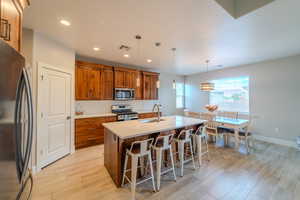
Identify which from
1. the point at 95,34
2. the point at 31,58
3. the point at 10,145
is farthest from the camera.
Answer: the point at 95,34

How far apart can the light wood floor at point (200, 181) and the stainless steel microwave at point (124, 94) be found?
2.05m

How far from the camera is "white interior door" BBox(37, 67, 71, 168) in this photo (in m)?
2.57

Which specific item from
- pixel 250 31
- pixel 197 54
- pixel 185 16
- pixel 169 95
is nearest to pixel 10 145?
pixel 185 16

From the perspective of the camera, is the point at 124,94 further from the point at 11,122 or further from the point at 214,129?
the point at 11,122

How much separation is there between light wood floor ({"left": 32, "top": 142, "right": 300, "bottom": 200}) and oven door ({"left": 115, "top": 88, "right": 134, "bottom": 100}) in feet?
6.74

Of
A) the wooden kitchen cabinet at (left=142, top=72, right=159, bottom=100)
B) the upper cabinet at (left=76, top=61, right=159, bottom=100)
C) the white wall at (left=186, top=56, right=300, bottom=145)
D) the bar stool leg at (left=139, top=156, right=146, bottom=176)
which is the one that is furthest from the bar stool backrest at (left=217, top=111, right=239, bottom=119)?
the bar stool leg at (left=139, top=156, right=146, bottom=176)

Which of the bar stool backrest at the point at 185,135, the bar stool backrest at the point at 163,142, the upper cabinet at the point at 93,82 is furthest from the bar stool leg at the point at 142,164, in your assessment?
the upper cabinet at the point at 93,82

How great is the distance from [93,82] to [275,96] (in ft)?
19.0

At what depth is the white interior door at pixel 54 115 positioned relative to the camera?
2572 mm

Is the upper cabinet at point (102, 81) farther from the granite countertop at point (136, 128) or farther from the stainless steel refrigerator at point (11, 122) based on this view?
the stainless steel refrigerator at point (11, 122)

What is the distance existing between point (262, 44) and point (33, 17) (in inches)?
181

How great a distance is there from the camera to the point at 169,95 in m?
6.60

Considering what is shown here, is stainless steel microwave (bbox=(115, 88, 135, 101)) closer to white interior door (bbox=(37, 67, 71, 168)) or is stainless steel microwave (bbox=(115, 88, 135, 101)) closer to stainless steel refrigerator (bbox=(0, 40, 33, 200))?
white interior door (bbox=(37, 67, 71, 168))

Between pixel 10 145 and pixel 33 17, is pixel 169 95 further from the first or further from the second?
pixel 10 145
